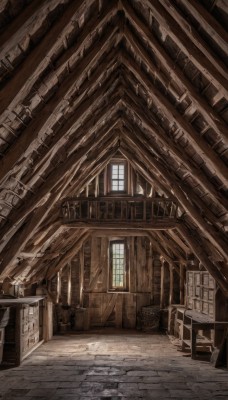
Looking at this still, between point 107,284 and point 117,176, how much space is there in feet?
18.1

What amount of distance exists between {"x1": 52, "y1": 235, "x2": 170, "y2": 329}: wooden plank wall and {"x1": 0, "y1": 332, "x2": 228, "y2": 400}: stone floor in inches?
122

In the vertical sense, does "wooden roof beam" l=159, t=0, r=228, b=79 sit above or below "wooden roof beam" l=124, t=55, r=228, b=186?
above

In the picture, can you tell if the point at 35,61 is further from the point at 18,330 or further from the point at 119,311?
the point at 119,311

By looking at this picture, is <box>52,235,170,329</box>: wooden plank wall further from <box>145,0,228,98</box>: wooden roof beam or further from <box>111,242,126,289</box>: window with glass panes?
<box>145,0,228,98</box>: wooden roof beam

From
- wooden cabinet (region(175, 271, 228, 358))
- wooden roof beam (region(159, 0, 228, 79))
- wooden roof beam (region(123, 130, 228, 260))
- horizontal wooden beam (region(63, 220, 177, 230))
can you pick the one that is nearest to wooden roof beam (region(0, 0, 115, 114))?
wooden roof beam (region(159, 0, 228, 79))

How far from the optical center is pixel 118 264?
1816cm

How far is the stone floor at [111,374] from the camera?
8.69m

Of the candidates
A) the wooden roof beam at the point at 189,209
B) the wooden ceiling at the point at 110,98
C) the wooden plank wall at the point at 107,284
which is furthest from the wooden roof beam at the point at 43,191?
the wooden plank wall at the point at 107,284

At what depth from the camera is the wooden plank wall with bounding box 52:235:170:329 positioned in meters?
17.7

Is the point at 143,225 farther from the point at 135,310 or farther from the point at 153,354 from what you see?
the point at 135,310

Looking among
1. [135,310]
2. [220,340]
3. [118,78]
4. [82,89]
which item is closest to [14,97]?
[82,89]

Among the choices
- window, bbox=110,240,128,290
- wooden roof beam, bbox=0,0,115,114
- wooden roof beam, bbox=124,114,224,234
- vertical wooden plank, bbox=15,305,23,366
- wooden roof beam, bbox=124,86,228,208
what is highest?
wooden roof beam, bbox=0,0,115,114

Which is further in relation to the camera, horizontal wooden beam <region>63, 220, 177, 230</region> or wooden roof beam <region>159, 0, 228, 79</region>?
horizontal wooden beam <region>63, 220, 177, 230</region>

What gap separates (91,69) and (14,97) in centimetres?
319
